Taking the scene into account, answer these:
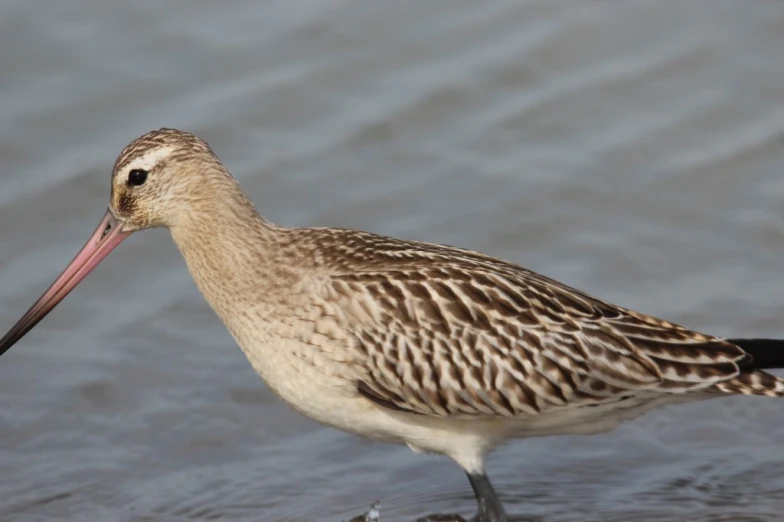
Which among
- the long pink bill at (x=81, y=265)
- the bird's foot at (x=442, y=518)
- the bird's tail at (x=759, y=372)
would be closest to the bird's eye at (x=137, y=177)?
the long pink bill at (x=81, y=265)

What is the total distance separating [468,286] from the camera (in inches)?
337

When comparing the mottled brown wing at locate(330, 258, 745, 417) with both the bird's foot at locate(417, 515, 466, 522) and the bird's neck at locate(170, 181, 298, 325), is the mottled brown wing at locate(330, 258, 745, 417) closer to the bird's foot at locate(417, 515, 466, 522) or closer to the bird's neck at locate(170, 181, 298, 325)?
the bird's neck at locate(170, 181, 298, 325)

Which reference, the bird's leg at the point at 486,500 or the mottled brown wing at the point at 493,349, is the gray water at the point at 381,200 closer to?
the bird's leg at the point at 486,500

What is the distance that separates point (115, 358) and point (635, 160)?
465cm

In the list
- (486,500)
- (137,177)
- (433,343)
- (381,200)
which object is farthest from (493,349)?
(381,200)

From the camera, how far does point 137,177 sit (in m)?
8.66

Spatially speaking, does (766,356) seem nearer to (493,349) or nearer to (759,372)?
(759,372)

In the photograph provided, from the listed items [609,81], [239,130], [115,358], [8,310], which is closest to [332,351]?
[115,358]

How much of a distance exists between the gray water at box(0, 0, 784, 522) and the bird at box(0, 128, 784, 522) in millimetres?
1004

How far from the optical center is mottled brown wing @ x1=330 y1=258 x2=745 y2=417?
8.45 meters

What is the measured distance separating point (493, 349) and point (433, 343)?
33cm

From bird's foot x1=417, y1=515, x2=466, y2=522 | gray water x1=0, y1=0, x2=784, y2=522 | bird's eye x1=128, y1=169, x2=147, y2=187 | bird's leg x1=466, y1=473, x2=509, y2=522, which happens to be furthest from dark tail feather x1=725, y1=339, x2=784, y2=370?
bird's eye x1=128, y1=169, x2=147, y2=187

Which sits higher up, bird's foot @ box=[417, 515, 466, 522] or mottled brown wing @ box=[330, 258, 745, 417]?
mottled brown wing @ box=[330, 258, 745, 417]

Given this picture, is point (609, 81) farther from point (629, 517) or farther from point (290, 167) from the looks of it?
point (629, 517)
